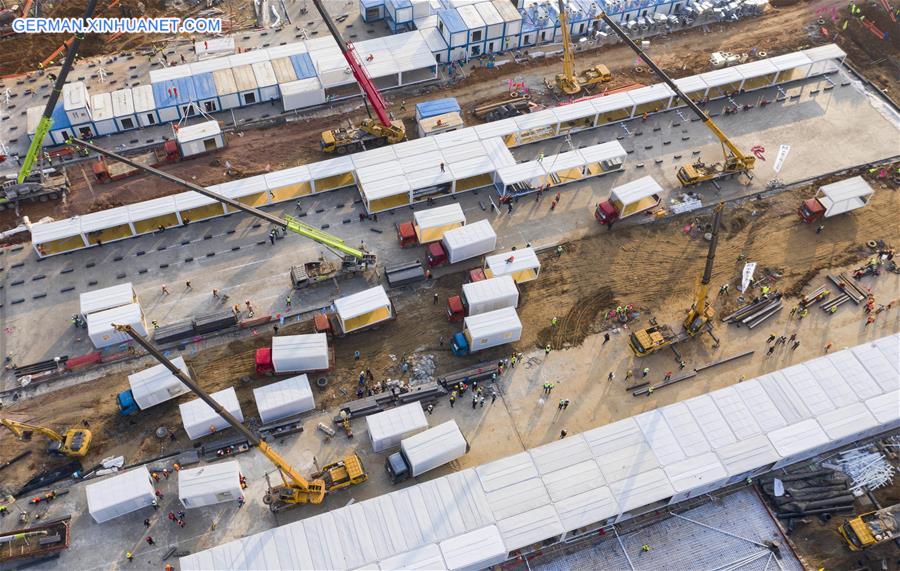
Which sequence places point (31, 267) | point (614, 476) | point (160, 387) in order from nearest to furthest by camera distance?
1. point (614, 476)
2. point (160, 387)
3. point (31, 267)

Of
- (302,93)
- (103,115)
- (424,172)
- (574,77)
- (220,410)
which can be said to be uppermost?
(103,115)

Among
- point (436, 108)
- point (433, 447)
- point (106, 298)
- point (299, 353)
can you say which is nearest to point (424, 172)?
point (436, 108)

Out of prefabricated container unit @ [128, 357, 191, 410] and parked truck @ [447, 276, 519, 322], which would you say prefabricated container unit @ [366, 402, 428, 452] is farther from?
prefabricated container unit @ [128, 357, 191, 410]

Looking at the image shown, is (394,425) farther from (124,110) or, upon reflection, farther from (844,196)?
(844,196)

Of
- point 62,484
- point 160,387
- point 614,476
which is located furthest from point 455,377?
point 62,484

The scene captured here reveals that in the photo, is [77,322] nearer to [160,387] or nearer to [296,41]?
[160,387]

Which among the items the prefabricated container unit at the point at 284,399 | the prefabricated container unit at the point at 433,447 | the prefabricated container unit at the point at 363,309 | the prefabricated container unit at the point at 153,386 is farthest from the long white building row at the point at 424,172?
the prefabricated container unit at the point at 433,447

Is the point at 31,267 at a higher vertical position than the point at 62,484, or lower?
higher
